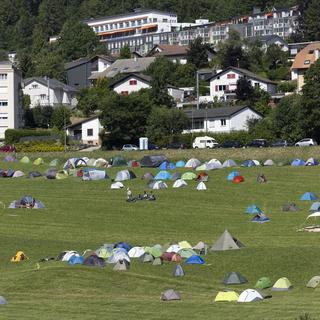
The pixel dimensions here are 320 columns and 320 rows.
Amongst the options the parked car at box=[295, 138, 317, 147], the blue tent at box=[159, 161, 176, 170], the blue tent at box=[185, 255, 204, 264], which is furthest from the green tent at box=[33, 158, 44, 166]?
the blue tent at box=[185, 255, 204, 264]

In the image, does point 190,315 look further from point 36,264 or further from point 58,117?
point 58,117

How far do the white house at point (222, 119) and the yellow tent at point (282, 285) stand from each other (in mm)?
62767

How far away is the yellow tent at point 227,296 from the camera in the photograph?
3216cm

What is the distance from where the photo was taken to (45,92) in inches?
5123

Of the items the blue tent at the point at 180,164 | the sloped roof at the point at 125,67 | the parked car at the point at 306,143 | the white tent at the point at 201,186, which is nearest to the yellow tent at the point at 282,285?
the white tent at the point at 201,186

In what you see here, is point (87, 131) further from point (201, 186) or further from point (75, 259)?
point (75, 259)

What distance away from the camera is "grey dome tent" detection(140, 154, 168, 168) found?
7571 centimetres

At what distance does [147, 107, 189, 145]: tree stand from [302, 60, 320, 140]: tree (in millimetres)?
13872

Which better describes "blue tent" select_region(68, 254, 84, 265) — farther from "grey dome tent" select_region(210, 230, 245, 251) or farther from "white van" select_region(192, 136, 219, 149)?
"white van" select_region(192, 136, 219, 149)

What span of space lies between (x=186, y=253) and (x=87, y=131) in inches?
2493

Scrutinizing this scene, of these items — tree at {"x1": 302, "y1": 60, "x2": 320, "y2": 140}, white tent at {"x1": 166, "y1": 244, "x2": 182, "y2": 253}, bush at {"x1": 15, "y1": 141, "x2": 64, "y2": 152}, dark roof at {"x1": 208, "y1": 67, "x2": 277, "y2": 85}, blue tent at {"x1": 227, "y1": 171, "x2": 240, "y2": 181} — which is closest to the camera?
white tent at {"x1": 166, "y1": 244, "x2": 182, "y2": 253}

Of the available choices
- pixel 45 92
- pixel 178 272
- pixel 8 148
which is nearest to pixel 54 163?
pixel 8 148

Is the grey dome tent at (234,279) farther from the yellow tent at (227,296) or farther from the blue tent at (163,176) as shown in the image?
the blue tent at (163,176)

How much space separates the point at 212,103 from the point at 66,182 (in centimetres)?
4305
